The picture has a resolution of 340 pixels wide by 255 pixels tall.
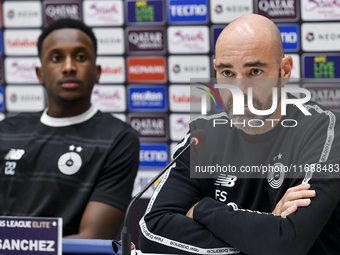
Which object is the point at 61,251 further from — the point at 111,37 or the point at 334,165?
the point at 111,37

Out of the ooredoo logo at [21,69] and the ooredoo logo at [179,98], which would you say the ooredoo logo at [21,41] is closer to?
the ooredoo logo at [21,69]

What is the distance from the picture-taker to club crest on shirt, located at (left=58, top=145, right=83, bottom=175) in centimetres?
180

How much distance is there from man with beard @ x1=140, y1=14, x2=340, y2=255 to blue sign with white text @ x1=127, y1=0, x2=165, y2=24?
1307mm

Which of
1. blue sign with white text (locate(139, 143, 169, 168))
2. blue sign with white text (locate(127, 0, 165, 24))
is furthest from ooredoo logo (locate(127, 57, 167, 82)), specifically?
blue sign with white text (locate(139, 143, 169, 168))

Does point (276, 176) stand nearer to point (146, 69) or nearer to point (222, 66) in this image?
point (222, 66)

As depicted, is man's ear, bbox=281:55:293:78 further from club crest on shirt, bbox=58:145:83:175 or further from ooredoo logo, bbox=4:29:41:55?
ooredoo logo, bbox=4:29:41:55

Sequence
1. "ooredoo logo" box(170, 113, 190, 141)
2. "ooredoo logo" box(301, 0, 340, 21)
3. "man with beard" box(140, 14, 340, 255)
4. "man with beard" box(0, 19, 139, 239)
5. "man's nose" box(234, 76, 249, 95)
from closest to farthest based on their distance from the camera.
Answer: "man with beard" box(140, 14, 340, 255)
"man's nose" box(234, 76, 249, 95)
"man with beard" box(0, 19, 139, 239)
"ooredoo logo" box(301, 0, 340, 21)
"ooredoo logo" box(170, 113, 190, 141)

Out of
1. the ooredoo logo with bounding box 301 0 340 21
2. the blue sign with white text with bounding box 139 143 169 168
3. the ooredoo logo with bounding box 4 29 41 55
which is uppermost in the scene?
the ooredoo logo with bounding box 301 0 340 21

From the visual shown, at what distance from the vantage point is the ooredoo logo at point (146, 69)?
103 inches

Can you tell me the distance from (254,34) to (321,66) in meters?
1.30

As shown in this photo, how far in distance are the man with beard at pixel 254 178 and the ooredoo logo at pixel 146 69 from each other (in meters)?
1.21

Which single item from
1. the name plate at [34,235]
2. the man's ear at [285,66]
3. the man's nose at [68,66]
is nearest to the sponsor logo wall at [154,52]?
the man's nose at [68,66]

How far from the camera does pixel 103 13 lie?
104 inches

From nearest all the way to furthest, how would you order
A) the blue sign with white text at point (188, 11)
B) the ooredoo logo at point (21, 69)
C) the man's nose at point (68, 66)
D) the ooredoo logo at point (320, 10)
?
the man's nose at point (68, 66)
the ooredoo logo at point (320, 10)
the blue sign with white text at point (188, 11)
the ooredoo logo at point (21, 69)
